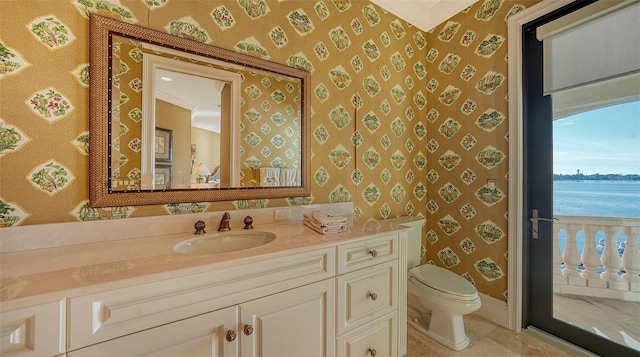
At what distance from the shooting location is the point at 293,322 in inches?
41.6

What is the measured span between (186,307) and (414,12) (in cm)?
277

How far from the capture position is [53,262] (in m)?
0.86

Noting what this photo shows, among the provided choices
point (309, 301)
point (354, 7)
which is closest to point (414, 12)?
point (354, 7)

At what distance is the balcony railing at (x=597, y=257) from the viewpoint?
4.87ft

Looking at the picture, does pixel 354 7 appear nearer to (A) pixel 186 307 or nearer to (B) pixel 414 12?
(B) pixel 414 12

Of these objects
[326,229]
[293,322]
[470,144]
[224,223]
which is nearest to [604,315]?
[470,144]

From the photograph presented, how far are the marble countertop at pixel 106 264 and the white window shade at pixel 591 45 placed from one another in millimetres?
1828

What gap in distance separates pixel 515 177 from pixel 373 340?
4.97ft

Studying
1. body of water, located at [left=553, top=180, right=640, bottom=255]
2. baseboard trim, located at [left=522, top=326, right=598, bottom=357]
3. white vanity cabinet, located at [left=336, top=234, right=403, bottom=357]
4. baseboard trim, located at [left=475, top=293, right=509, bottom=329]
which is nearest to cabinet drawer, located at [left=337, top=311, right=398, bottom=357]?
white vanity cabinet, located at [left=336, top=234, right=403, bottom=357]

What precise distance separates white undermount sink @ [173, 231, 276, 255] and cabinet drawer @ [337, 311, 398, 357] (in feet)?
2.06

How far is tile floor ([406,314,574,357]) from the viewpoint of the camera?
161 centimetres

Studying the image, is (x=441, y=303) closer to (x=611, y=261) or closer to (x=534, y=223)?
(x=534, y=223)

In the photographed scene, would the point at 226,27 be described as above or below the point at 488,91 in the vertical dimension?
above

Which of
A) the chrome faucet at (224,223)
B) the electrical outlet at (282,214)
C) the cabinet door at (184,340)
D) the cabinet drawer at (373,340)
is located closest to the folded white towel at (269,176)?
the electrical outlet at (282,214)
